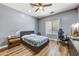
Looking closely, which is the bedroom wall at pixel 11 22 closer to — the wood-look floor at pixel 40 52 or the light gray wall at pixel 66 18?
the wood-look floor at pixel 40 52

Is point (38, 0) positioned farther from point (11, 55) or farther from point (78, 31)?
point (11, 55)

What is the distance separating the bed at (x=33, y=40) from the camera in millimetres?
1369

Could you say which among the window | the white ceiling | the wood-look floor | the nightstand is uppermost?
the white ceiling

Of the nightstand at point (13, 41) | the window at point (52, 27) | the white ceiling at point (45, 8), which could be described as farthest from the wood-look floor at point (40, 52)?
the white ceiling at point (45, 8)

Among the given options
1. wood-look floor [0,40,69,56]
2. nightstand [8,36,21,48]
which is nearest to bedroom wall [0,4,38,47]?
nightstand [8,36,21,48]

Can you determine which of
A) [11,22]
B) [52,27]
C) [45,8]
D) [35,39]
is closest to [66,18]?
[52,27]

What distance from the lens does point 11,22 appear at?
4.52 feet

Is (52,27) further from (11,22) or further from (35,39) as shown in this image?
(11,22)

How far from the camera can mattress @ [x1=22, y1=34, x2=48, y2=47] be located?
4.52 ft

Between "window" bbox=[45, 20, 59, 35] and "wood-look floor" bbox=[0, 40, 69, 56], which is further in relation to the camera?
"window" bbox=[45, 20, 59, 35]

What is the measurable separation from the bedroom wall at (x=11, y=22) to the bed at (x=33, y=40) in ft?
0.37

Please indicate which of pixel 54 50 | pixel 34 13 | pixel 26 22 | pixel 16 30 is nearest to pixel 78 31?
pixel 54 50

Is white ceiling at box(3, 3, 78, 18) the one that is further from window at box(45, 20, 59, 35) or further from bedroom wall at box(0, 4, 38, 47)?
window at box(45, 20, 59, 35)

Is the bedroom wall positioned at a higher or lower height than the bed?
higher
